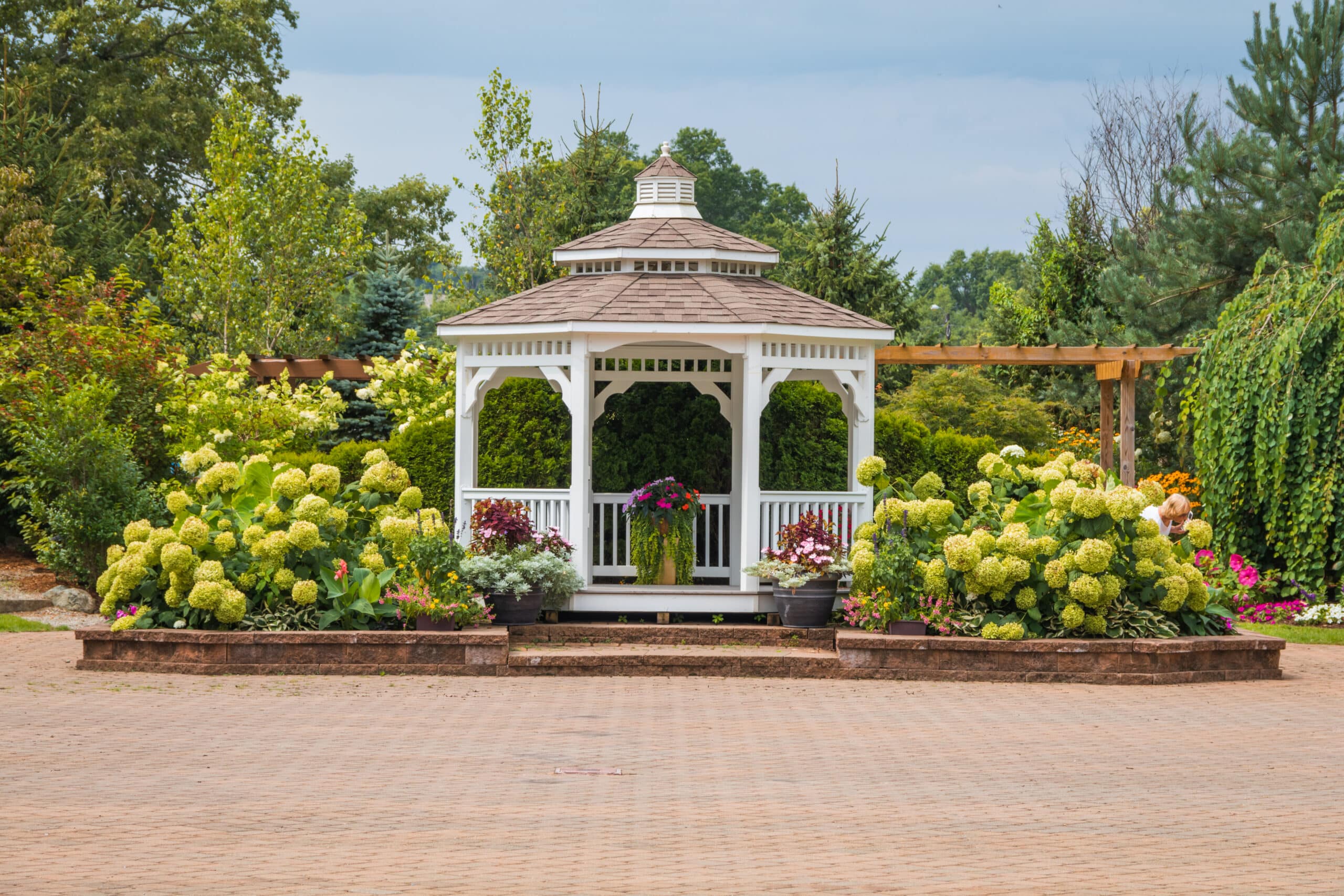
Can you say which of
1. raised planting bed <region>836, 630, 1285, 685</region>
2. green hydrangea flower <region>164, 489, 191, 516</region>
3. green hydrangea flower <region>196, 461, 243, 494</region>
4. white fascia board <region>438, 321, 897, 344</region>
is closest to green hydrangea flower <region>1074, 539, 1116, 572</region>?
raised planting bed <region>836, 630, 1285, 685</region>

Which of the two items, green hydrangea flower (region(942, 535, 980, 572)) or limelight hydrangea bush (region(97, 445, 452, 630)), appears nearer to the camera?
green hydrangea flower (region(942, 535, 980, 572))

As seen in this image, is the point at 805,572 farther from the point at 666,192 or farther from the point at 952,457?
the point at 952,457

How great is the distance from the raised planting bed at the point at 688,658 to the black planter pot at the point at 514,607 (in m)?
0.65

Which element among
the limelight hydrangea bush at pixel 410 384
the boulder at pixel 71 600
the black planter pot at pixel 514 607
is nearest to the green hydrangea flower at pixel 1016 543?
the black planter pot at pixel 514 607

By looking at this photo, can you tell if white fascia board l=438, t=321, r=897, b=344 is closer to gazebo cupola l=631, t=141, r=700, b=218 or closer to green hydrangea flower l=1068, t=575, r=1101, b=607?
gazebo cupola l=631, t=141, r=700, b=218

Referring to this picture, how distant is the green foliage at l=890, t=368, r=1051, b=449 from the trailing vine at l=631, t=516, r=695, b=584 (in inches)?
361

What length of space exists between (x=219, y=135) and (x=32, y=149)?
122 inches

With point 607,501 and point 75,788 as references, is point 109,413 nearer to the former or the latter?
point 607,501

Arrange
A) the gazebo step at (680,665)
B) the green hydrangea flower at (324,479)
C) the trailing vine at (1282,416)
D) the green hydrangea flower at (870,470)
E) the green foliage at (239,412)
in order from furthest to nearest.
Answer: the green foliage at (239,412)
the trailing vine at (1282,416)
the green hydrangea flower at (870,470)
the green hydrangea flower at (324,479)
the gazebo step at (680,665)

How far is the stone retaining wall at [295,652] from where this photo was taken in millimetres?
10516

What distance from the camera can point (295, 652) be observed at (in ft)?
34.6

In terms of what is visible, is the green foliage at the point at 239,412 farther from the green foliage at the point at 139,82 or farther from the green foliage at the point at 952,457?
the green foliage at the point at 139,82

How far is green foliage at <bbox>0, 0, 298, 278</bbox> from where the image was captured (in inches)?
1145

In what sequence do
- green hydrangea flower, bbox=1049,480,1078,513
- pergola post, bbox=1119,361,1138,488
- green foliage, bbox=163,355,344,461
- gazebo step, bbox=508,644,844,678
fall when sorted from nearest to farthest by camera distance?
gazebo step, bbox=508,644,844,678
green hydrangea flower, bbox=1049,480,1078,513
green foliage, bbox=163,355,344,461
pergola post, bbox=1119,361,1138,488
